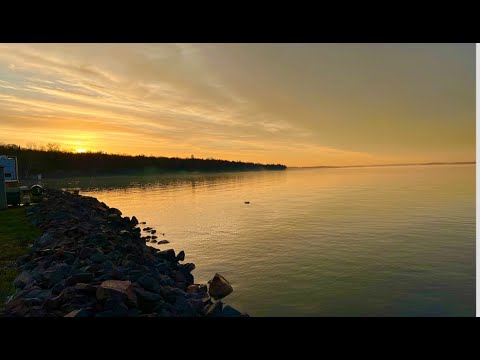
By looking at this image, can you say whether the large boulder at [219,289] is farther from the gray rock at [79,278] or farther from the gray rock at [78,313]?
the gray rock at [78,313]

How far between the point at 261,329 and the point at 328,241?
20007 mm

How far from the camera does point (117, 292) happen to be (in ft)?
27.0

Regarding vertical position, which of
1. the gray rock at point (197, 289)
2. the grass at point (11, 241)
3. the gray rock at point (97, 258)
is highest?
the gray rock at point (97, 258)

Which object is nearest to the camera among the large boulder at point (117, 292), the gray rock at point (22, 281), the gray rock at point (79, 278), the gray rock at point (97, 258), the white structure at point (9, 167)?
the large boulder at point (117, 292)

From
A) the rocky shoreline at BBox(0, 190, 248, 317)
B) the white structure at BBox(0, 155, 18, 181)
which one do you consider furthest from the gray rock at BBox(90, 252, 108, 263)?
the white structure at BBox(0, 155, 18, 181)

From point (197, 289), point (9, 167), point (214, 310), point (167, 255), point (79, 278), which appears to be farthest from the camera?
point (9, 167)

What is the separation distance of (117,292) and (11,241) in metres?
11.5

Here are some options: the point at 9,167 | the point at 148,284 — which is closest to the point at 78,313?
the point at 148,284

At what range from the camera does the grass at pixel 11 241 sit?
34.3ft

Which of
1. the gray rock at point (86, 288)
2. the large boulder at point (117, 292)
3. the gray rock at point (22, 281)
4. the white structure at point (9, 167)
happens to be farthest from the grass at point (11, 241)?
the white structure at point (9, 167)

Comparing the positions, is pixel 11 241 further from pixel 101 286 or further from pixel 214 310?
pixel 214 310

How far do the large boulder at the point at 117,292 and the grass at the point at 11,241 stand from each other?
2.79m

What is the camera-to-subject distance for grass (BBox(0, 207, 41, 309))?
1045 cm

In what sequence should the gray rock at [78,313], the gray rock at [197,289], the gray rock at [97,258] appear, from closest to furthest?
the gray rock at [78,313]
the gray rock at [97,258]
the gray rock at [197,289]
